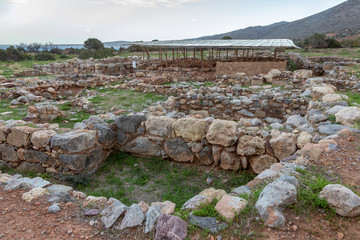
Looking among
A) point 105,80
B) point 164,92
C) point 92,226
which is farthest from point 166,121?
point 105,80

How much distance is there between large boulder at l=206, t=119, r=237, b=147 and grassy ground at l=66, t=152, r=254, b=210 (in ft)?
2.10

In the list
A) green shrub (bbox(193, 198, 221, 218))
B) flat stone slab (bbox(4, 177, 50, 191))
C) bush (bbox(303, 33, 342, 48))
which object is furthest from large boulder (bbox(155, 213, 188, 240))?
bush (bbox(303, 33, 342, 48))

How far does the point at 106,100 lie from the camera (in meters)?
9.19

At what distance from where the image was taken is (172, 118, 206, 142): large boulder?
186 inches

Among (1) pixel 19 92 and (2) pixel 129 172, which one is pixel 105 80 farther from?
(2) pixel 129 172

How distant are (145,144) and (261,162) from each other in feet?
8.31

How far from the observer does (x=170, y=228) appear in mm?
2250

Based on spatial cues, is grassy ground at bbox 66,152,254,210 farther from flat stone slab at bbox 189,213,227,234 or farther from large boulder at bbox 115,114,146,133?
flat stone slab at bbox 189,213,227,234

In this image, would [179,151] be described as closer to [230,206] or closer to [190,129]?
[190,129]

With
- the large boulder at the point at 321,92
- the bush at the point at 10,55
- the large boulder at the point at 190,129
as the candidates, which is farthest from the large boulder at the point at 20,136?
the bush at the point at 10,55

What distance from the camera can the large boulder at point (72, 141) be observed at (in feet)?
14.9

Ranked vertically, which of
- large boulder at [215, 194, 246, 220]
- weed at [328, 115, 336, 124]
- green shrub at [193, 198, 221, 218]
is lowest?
green shrub at [193, 198, 221, 218]

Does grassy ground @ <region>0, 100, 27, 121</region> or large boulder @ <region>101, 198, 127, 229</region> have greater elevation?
grassy ground @ <region>0, 100, 27, 121</region>

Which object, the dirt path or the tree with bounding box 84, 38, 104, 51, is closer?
the dirt path
